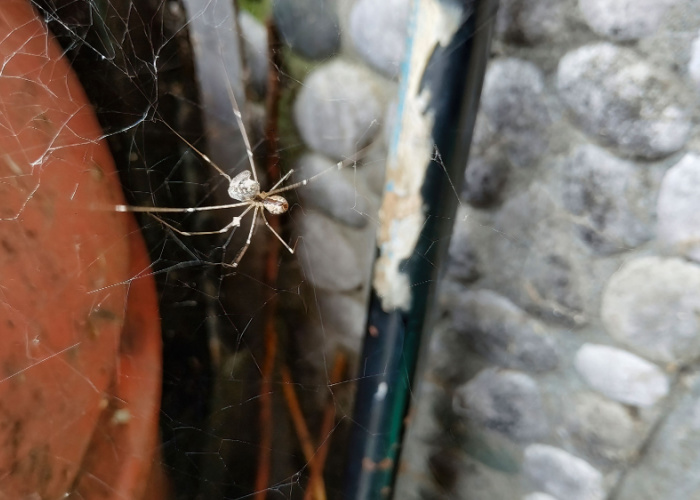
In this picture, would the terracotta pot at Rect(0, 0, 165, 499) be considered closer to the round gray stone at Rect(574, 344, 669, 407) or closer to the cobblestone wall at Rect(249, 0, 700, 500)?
the cobblestone wall at Rect(249, 0, 700, 500)

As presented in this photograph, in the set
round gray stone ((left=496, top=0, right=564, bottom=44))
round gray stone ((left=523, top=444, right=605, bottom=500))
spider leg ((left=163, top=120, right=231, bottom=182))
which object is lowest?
round gray stone ((left=523, top=444, right=605, bottom=500))

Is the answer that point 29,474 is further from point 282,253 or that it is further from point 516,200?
point 516,200

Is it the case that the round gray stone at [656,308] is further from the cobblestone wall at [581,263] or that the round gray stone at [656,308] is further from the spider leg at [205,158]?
the spider leg at [205,158]

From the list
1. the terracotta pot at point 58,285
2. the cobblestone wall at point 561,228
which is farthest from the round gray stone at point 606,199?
the terracotta pot at point 58,285

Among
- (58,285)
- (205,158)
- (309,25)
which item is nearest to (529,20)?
(309,25)

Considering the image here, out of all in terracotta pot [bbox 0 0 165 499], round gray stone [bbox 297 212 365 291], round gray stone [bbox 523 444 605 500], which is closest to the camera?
terracotta pot [bbox 0 0 165 499]

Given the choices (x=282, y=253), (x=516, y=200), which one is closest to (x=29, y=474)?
(x=282, y=253)

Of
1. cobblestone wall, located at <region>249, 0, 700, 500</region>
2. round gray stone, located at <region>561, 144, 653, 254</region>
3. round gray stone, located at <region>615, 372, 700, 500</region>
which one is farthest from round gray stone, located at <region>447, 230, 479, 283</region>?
round gray stone, located at <region>615, 372, 700, 500</region>
